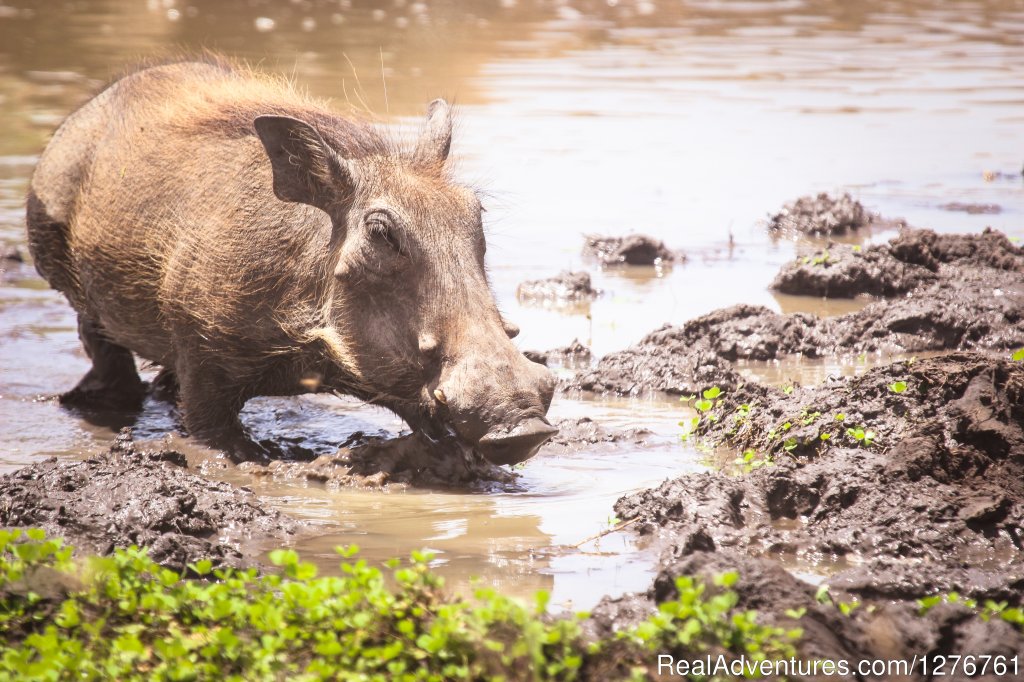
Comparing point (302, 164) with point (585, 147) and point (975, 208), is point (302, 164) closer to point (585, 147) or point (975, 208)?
point (975, 208)

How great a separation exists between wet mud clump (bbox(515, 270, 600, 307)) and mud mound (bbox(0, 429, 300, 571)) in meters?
4.40

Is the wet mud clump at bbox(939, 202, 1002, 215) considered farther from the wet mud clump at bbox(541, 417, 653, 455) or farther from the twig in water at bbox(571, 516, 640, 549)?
the twig in water at bbox(571, 516, 640, 549)

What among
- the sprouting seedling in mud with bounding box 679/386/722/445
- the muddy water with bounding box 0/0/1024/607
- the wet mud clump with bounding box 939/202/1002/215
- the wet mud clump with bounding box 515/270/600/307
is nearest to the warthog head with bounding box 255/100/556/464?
the muddy water with bounding box 0/0/1024/607

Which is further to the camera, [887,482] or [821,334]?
[821,334]

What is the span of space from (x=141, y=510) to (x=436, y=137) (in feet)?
8.03

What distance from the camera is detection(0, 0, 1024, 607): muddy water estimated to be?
18.0 ft

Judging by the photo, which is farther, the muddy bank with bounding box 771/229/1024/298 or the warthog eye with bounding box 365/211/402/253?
the muddy bank with bounding box 771/229/1024/298

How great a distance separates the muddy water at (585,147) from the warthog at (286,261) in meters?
0.48

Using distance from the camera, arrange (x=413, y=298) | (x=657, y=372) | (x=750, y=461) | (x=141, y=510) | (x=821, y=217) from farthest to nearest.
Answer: (x=821, y=217) → (x=657, y=372) → (x=750, y=461) → (x=413, y=298) → (x=141, y=510)

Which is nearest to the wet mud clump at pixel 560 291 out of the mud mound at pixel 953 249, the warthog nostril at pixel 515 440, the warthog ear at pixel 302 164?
the mud mound at pixel 953 249

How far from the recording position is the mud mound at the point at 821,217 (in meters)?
11.2

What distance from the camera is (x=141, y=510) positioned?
15.2 ft

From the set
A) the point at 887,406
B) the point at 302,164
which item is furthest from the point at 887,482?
the point at 302,164

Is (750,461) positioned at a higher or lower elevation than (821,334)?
higher
